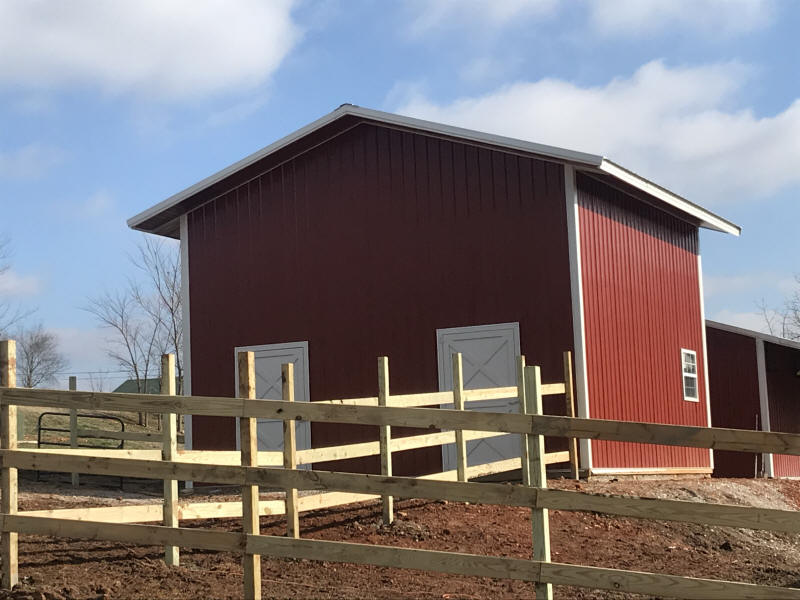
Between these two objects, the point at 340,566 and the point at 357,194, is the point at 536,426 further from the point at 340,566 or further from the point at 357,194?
the point at 357,194

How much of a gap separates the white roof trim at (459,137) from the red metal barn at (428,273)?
4 centimetres

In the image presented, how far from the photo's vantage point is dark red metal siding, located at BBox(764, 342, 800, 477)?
2183 cm

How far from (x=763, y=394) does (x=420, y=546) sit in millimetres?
14671

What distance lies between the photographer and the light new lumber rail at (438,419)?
18.7 ft

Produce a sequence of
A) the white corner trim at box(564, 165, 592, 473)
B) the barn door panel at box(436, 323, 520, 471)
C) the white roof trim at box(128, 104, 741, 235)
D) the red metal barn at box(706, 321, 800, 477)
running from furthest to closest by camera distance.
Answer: the red metal barn at box(706, 321, 800, 477)
the barn door panel at box(436, 323, 520, 471)
the white roof trim at box(128, 104, 741, 235)
the white corner trim at box(564, 165, 592, 473)

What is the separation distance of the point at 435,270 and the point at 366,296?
1.31m

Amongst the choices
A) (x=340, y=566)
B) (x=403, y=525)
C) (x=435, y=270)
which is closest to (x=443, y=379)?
(x=435, y=270)

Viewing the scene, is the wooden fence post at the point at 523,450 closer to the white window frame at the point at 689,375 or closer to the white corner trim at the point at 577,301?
the white corner trim at the point at 577,301

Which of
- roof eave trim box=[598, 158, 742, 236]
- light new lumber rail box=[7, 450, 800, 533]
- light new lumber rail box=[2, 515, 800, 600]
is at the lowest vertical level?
light new lumber rail box=[2, 515, 800, 600]

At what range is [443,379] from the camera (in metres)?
14.6

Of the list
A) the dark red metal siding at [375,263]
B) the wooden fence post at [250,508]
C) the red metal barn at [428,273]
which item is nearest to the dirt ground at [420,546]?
the wooden fence post at [250,508]

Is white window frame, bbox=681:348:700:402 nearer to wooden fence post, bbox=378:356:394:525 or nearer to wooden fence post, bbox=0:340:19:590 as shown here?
wooden fence post, bbox=378:356:394:525

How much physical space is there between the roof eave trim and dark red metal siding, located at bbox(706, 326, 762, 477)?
3.24 meters

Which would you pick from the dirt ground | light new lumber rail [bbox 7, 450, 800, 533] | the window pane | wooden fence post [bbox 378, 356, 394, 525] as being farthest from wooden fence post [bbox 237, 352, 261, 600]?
the window pane
